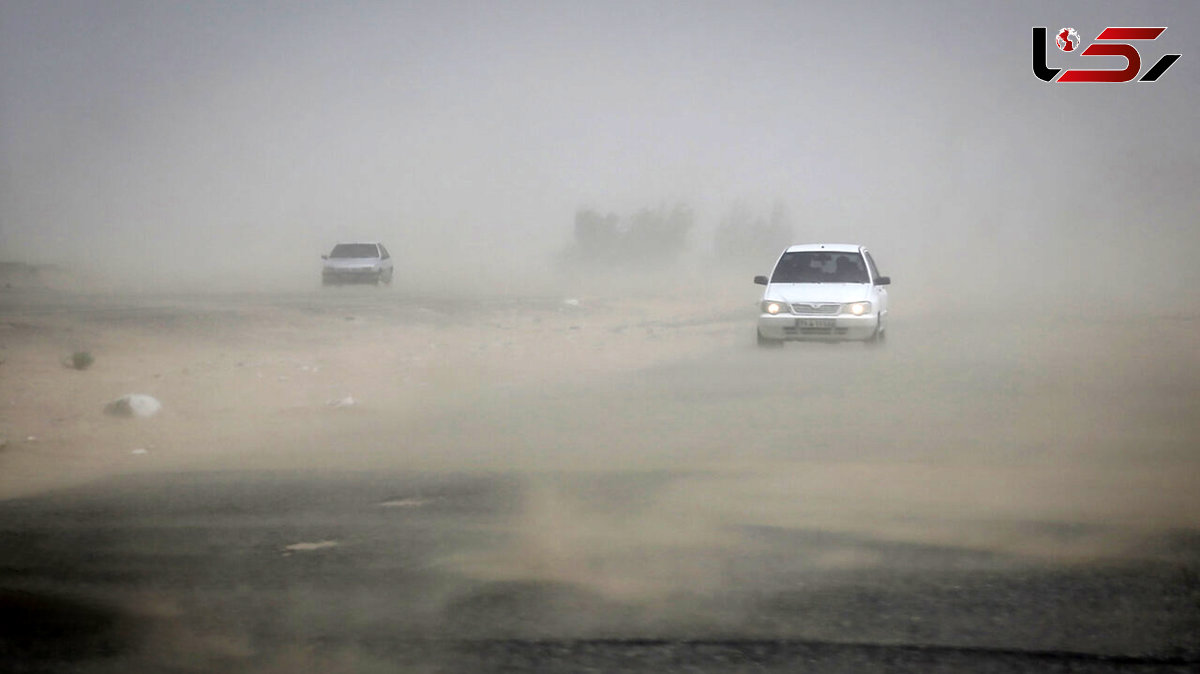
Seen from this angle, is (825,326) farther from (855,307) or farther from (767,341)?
(767,341)

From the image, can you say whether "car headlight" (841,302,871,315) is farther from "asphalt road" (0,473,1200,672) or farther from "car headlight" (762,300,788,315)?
"asphalt road" (0,473,1200,672)

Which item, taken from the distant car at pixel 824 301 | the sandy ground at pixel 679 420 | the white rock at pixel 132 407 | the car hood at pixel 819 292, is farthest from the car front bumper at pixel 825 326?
the white rock at pixel 132 407

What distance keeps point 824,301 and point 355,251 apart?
88.6 feet

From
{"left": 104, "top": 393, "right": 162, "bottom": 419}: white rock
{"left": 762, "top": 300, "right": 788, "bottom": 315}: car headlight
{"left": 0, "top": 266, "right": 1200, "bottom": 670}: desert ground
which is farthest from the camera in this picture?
{"left": 762, "top": 300, "right": 788, "bottom": 315}: car headlight

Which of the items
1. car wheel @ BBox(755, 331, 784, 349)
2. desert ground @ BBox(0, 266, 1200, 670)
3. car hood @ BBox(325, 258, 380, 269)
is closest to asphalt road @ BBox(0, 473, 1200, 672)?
desert ground @ BBox(0, 266, 1200, 670)

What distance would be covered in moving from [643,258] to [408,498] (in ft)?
258

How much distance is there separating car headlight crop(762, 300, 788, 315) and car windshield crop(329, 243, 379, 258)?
2590 cm

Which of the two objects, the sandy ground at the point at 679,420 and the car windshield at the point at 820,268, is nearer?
the sandy ground at the point at 679,420

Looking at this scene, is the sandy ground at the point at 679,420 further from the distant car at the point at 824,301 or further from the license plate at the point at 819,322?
the license plate at the point at 819,322

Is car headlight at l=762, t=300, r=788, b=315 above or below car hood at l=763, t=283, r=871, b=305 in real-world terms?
below

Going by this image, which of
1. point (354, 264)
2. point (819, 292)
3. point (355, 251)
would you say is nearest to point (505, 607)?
point (819, 292)

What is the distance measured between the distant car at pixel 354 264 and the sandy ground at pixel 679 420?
17646 mm

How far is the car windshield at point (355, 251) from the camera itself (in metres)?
42.4

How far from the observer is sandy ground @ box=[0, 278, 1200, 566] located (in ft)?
24.5
